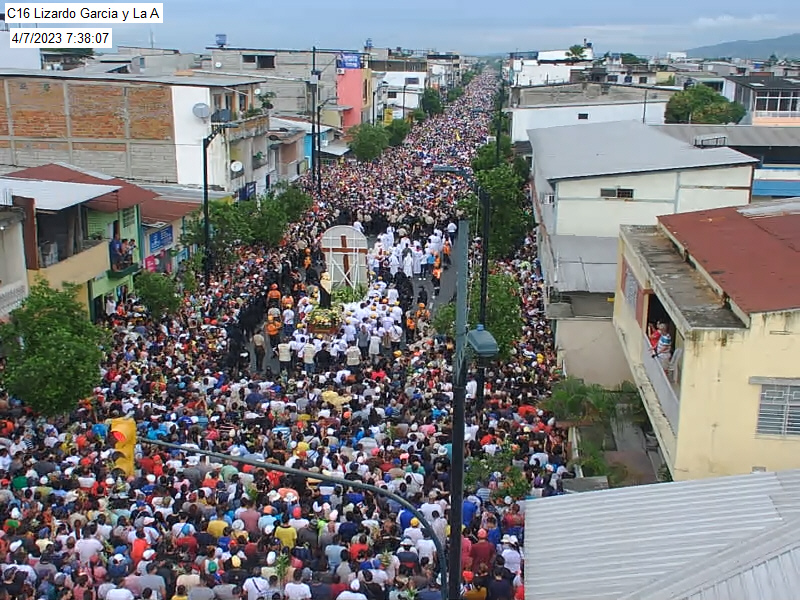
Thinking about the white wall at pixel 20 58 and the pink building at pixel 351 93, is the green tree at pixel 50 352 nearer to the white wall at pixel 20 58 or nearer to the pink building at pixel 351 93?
the white wall at pixel 20 58

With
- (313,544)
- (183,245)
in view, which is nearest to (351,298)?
(183,245)

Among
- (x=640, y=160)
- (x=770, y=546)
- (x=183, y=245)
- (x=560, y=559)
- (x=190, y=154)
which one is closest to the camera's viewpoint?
(x=770, y=546)

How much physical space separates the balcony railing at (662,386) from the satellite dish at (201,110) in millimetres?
24283

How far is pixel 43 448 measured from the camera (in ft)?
48.2

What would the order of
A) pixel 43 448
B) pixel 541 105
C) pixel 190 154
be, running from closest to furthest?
pixel 43 448 < pixel 190 154 < pixel 541 105

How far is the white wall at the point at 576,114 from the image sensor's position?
50991 mm

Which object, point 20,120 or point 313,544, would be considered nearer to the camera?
point 313,544

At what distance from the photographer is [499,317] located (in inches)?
770

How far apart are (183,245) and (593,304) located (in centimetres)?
1416

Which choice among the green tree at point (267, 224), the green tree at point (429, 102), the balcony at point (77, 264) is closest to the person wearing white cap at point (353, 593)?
the balcony at point (77, 264)

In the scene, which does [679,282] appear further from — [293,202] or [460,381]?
[293,202]

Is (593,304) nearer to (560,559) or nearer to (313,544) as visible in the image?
(313,544)

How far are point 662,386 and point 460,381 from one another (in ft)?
19.6

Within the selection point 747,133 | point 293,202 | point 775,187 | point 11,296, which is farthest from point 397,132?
point 11,296
